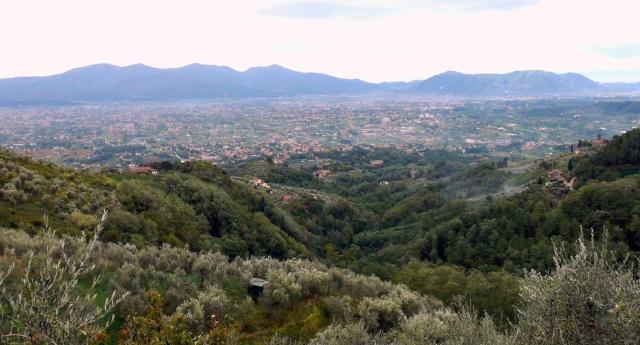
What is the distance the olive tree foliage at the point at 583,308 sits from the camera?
21.3 ft

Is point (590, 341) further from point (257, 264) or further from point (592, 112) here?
point (592, 112)

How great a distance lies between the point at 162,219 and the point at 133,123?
175195 millimetres

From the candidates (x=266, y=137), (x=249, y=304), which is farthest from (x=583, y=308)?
(x=266, y=137)

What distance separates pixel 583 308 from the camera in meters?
6.91

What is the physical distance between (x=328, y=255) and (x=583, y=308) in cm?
3569

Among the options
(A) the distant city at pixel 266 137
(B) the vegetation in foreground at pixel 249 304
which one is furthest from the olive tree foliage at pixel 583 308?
(A) the distant city at pixel 266 137

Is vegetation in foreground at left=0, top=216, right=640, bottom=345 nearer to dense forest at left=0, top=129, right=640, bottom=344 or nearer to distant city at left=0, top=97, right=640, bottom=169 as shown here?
dense forest at left=0, top=129, right=640, bottom=344

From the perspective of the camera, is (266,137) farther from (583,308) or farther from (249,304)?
(583,308)

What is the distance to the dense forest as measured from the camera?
711cm

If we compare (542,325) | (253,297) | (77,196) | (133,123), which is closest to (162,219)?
(77,196)

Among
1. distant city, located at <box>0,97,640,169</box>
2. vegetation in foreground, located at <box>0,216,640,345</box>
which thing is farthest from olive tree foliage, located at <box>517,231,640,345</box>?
distant city, located at <box>0,97,640,169</box>

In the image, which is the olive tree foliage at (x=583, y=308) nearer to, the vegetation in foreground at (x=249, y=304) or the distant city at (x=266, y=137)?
the vegetation in foreground at (x=249, y=304)

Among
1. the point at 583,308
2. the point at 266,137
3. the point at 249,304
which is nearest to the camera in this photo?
the point at 583,308

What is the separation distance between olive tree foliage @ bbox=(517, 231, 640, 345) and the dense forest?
0.03 m
